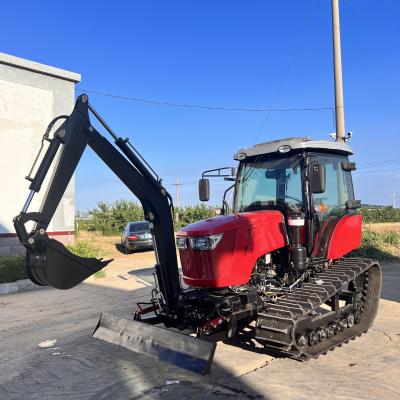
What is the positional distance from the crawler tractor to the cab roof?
0.02 m

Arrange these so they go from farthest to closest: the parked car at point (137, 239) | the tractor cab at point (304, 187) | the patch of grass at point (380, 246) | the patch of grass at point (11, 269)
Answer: the parked car at point (137, 239)
the patch of grass at point (380, 246)
the patch of grass at point (11, 269)
the tractor cab at point (304, 187)

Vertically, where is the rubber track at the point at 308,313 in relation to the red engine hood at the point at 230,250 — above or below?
below

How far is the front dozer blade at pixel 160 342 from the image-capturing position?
15.1 ft

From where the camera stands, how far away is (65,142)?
196 inches

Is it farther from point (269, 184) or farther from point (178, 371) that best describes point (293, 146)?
point (178, 371)

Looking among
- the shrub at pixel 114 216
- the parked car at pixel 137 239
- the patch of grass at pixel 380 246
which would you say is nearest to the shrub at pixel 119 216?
the shrub at pixel 114 216

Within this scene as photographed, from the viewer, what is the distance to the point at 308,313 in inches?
207

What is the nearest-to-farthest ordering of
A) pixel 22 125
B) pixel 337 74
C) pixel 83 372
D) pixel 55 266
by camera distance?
pixel 55 266, pixel 83 372, pixel 337 74, pixel 22 125

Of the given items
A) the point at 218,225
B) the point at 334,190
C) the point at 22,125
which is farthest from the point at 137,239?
the point at 218,225

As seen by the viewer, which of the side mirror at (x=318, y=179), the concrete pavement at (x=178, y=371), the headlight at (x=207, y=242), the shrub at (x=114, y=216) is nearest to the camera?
the concrete pavement at (x=178, y=371)

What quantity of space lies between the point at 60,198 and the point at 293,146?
3142 mm

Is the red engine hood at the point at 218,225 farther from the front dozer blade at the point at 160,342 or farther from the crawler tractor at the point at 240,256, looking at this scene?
the front dozer blade at the point at 160,342

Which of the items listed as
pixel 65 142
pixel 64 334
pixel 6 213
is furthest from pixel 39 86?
pixel 65 142

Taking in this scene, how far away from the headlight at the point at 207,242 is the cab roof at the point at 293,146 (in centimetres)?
169
